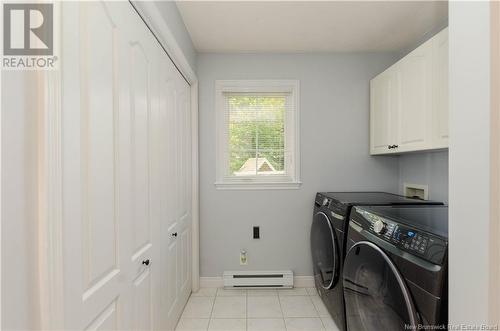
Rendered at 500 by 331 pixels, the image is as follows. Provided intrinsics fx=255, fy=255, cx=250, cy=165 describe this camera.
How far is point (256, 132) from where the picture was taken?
A: 2572 mm

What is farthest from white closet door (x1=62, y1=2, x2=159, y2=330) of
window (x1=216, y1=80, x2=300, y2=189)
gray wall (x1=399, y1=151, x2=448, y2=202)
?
gray wall (x1=399, y1=151, x2=448, y2=202)

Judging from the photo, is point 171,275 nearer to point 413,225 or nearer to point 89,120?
point 89,120

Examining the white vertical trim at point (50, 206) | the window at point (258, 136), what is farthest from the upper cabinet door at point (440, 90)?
the white vertical trim at point (50, 206)

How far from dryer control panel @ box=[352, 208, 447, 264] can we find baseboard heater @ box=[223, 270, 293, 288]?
51.0 inches

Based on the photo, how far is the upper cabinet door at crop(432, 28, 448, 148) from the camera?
1.55m

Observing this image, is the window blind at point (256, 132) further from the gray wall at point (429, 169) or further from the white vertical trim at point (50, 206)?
the white vertical trim at point (50, 206)

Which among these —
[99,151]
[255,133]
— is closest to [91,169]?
Answer: [99,151]

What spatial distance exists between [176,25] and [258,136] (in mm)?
1218

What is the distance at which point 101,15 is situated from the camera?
2.99 ft

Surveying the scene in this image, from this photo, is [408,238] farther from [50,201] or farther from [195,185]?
[195,185]

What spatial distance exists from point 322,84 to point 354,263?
1718 millimetres

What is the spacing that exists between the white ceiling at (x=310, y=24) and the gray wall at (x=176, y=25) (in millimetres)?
57

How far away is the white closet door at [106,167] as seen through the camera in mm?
740

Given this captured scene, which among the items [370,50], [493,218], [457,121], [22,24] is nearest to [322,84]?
[370,50]
